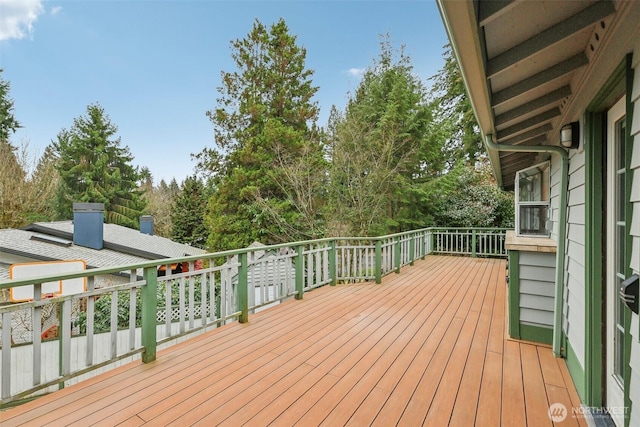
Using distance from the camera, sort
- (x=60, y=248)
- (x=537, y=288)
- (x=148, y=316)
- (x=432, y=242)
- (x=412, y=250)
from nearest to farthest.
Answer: (x=148, y=316) → (x=537, y=288) → (x=412, y=250) → (x=60, y=248) → (x=432, y=242)

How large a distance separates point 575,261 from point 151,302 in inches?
138

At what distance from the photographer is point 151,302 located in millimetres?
2607

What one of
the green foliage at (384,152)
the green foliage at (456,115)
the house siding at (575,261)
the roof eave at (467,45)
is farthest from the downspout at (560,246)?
the green foliage at (456,115)

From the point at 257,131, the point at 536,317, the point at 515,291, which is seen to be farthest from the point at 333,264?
the point at 257,131

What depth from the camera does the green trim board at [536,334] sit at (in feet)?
9.64

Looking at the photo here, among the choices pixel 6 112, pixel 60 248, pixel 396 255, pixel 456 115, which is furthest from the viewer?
pixel 6 112

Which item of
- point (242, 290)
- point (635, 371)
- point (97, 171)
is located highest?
point (97, 171)

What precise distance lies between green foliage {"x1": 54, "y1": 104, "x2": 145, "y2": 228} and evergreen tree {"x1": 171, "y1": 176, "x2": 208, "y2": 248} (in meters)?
2.65

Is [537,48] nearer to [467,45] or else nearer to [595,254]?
[467,45]

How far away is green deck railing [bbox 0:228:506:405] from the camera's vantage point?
79.9 inches

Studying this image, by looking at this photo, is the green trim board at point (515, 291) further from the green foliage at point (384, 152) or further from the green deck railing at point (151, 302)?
the green foliage at point (384, 152)

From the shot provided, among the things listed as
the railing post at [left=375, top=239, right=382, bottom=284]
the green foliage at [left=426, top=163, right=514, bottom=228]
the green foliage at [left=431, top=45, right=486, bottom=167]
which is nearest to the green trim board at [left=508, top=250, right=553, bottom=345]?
the railing post at [left=375, top=239, right=382, bottom=284]

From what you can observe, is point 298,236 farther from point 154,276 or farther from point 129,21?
point 129,21

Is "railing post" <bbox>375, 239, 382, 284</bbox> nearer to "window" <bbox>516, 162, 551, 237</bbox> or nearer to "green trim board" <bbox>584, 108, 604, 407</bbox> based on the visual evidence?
"window" <bbox>516, 162, 551, 237</bbox>
